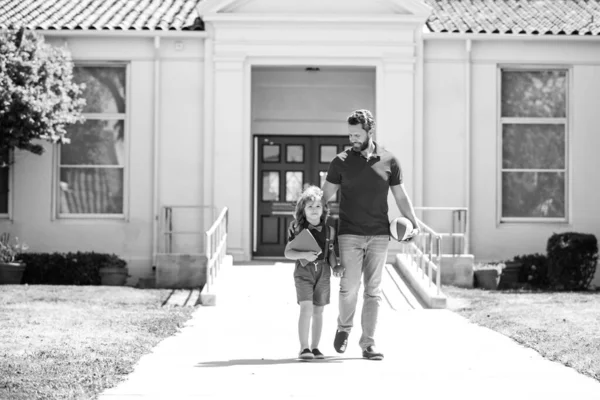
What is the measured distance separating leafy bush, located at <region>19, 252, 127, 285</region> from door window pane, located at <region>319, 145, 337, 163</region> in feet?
16.2

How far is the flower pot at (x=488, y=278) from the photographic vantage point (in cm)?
1723

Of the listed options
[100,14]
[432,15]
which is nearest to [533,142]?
[432,15]

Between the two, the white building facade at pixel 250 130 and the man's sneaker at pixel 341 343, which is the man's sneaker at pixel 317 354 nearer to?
the man's sneaker at pixel 341 343

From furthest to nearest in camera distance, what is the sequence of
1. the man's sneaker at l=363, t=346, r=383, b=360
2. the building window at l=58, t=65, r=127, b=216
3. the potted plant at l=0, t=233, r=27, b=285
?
1. the building window at l=58, t=65, r=127, b=216
2. the potted plant at l=0, t=233, r=27, b=285
3. the man's sneaker at l=363, t=346, r=383, b=360

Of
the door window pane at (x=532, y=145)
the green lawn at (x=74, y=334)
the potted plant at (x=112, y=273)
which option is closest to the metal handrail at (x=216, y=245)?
the green lawn at (x=74, y=334)

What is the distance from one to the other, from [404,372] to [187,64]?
1096 cm

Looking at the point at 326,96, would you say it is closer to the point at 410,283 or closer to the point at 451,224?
the point at 451,224

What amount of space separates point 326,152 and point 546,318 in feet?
28.9

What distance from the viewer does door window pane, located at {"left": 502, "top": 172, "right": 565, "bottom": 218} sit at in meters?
18.8

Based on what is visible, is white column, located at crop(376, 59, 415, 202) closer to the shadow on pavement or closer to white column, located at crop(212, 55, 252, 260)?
white column, located at crop(212, 55, 252, 260)

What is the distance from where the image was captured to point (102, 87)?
18.6 meters

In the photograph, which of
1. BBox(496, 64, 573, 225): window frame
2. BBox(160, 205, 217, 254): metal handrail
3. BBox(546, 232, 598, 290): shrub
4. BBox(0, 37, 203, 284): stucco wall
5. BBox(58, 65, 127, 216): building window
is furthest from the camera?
BBox(496, 64, 573, 225): window frame

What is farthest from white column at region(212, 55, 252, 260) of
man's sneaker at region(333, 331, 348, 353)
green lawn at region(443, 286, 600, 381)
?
man's sneaker at region(333, 331, 348, 353)

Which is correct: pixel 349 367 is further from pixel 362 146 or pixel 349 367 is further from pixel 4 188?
pixel 4 188
